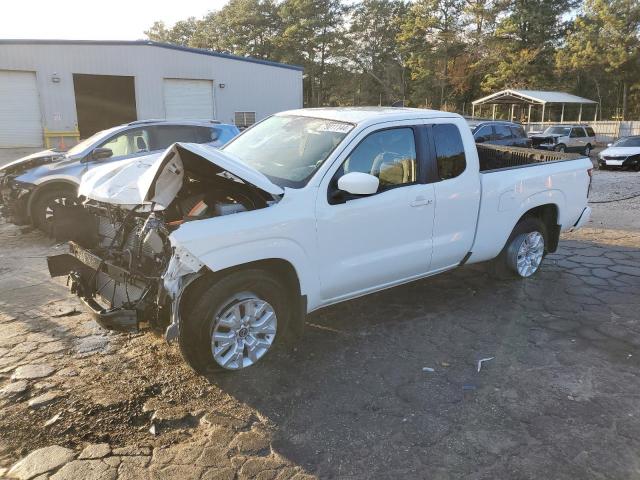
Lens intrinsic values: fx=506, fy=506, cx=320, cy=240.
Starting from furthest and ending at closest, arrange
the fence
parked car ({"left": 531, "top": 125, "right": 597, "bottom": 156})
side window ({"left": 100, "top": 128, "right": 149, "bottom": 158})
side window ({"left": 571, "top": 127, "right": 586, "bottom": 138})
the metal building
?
the fence < side window ({"left": 571, "top": 127, "right": 586, "bottom": 138}) < parked car ({"left": 531, "top": 125, "right": 597, "bottom": 156}) < the metal building < side window ({"left": 100, "top": 128, "right": 149, "bottom": 158})

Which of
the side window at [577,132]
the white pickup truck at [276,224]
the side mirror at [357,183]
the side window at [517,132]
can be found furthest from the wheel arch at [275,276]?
Result: the side window at [577,132]

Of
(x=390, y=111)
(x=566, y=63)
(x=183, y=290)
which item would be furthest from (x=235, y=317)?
(x=566, y=63)

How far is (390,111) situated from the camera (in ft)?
15.3

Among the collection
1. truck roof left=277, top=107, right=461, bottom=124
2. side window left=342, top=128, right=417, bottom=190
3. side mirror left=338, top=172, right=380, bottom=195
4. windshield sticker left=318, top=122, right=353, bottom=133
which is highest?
truck roof left=277, top=107, right=461, bottom=124

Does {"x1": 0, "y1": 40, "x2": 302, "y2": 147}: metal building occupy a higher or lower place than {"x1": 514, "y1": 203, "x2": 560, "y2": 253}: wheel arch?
higher

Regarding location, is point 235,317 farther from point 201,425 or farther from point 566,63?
point 566,63

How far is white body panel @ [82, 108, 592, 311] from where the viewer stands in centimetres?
344

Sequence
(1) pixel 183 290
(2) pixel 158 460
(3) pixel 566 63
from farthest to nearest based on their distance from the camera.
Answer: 1. (3) pixel 566 63
2. (1) pixel 183 290
3. (2) pixel 158 460

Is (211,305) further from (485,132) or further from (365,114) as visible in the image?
(485,132)

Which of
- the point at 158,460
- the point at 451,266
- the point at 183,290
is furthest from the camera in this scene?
the point at 451,266

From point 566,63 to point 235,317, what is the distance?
45568mm

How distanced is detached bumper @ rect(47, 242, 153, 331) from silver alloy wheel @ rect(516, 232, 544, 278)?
160 inches

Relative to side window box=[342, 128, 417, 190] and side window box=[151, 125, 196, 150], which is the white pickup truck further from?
side window box=[151, 125, 196, 150]

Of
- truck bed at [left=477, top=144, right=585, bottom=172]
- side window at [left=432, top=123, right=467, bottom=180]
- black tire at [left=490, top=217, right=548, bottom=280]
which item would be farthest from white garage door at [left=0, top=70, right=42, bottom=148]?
black tire at [left=490, top=217, right=548, bottom=280]
